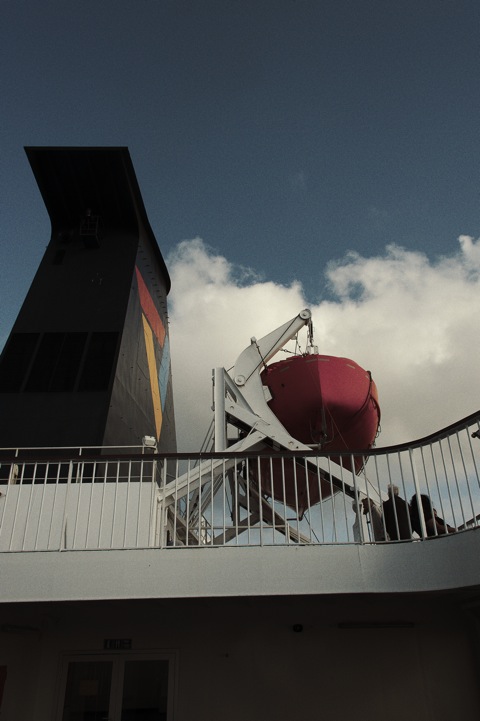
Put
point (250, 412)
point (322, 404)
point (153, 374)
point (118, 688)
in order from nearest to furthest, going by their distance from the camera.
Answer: point (118, 688) → point (250, 412) → point (322, 404) → point (153, 374)

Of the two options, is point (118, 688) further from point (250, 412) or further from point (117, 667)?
point (250, 412)

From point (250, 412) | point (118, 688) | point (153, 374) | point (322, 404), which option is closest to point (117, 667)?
→ point (118, 688)

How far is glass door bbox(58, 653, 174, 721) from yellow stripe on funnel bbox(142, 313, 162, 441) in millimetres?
5037

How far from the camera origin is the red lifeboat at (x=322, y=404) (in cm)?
851

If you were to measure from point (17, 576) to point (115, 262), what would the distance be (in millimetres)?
6434

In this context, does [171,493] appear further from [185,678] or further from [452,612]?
[452,612]

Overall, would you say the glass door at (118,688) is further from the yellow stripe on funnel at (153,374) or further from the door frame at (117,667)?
the yellow stripe on funnel at (153,374)

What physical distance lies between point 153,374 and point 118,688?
580cm

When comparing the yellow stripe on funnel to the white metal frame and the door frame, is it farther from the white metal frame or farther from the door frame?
the door frame

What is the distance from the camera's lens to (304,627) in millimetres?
5719

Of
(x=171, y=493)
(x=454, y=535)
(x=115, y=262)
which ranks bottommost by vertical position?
(x=454, y=535)

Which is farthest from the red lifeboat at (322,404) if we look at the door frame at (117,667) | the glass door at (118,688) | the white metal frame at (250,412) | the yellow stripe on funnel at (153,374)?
the glass door at (118,688)

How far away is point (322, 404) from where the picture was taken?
8.51 m

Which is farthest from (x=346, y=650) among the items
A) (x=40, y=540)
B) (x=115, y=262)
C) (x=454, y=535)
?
(x=115, y=262)
